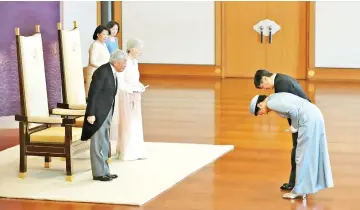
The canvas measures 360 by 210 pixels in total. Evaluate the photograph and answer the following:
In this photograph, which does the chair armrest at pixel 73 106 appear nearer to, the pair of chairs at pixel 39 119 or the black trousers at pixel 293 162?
the pair of chairs at pixel 39 119

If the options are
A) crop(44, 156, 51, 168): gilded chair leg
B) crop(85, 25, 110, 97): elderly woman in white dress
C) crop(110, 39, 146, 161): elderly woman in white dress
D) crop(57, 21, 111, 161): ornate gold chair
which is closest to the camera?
crop(44, 156, 51, 168): gilded chair leg

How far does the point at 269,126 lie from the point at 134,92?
2577 millimetres

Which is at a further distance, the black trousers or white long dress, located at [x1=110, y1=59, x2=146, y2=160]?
white long dress, located at [x1=110, y1=59, x2=146, y2=160]

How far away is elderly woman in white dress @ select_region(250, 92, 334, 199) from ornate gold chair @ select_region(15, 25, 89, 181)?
1.76 metres

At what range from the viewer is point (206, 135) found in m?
9.86

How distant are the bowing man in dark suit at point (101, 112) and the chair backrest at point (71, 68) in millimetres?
1193

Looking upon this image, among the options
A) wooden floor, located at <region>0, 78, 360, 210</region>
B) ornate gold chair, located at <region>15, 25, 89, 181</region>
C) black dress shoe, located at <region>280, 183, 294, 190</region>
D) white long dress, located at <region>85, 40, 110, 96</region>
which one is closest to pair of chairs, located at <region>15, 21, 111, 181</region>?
ornate gold chair, located at <region>15, 25, 89, 181</region>

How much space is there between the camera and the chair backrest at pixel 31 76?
778cm

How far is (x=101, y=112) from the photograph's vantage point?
745 cm

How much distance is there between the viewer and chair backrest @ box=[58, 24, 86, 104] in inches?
340

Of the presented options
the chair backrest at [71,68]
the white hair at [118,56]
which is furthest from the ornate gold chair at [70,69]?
the white hair at [118,56]

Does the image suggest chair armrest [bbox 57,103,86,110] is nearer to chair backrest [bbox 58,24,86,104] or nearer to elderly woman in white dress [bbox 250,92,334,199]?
chair backrest [bbox 58,24,86,104]

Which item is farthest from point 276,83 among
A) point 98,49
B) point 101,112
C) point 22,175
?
point 98,49

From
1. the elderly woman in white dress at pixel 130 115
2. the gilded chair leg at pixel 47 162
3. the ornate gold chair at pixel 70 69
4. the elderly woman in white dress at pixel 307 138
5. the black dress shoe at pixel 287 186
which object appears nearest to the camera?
the elderly woman in white dress at pixel 307 138
